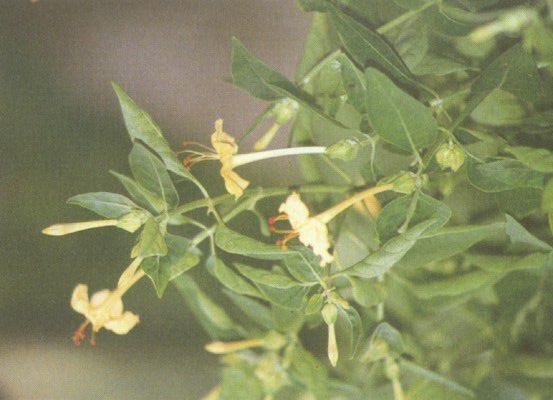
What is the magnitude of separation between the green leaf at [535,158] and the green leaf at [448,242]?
0.08 meters

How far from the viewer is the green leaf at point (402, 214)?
38 centimetres

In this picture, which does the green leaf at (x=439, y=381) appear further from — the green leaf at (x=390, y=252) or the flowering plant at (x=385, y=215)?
the green leaf at (x=390, y=252)

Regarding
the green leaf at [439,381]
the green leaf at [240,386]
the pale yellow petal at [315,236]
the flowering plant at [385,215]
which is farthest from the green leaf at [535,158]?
the green leaf at [240,386]

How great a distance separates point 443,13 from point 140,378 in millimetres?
687

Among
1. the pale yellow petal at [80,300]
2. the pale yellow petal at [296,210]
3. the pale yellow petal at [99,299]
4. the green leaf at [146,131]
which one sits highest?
the green leaf at [146,131]

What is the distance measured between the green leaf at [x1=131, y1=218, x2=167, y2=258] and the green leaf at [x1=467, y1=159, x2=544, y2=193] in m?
0.21

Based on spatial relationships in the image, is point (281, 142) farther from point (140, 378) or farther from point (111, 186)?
point (140, 378)

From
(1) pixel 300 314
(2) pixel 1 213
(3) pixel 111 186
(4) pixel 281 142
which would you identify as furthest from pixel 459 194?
(2) pixel 1 213

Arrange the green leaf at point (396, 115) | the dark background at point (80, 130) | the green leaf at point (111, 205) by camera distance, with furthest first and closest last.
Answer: the dark background at point (80, 130)
the green leaf at point (111, 205)
the green leaf at point (396, 115)

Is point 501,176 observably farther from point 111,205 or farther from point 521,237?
point 111,205

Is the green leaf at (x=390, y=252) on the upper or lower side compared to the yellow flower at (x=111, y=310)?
upper

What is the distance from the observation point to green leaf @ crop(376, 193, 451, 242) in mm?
383

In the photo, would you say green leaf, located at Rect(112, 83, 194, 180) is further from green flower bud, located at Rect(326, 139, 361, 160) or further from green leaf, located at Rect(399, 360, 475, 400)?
green leaf, located at Rect(399, 360, 475, 400)

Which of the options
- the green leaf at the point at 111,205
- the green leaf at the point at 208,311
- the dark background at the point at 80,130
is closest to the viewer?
the green leaf at the point at 111,205
